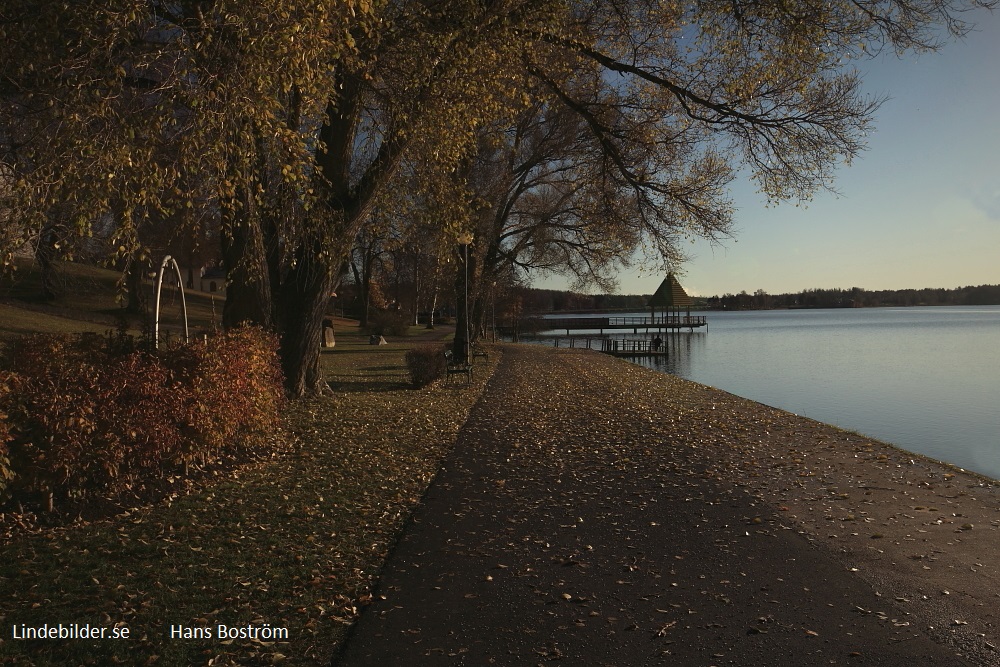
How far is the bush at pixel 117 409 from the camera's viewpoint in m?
5.65

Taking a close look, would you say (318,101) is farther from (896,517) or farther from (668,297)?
(668,297)

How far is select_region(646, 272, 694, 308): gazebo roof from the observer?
216 ft

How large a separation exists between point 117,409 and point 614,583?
451 centimetres

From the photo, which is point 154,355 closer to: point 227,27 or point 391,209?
point 227,27

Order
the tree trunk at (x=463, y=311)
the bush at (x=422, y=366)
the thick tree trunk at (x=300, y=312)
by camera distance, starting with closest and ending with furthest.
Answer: the thick tree trunk at (x=300, y=312), the bush at (x=422, y=366), the tree trunk at (x=463, y=311)

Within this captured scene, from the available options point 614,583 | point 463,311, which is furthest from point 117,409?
point 463,311

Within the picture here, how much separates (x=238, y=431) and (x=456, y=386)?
1012 centimetres

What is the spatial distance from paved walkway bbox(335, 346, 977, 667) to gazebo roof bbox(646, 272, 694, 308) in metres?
58.5

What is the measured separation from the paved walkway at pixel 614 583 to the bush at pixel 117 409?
2547mm

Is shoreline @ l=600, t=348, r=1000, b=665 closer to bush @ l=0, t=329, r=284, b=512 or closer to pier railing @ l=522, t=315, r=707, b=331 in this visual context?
bush @ l=0, t=329, r=284, b=512

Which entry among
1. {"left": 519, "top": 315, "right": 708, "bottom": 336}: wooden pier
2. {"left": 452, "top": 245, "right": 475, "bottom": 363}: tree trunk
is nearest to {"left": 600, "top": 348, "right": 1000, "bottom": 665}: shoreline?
{"left": 452, "top": 245, "right": 475, "bottom": 363}: tree trunk

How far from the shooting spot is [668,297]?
216 feet

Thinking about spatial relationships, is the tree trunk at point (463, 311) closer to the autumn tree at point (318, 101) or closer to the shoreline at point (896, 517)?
the autumn tree at point (318, 101)

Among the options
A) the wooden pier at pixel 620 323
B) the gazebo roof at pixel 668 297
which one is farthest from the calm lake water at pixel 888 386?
the wooden pier at pixel 620 323
